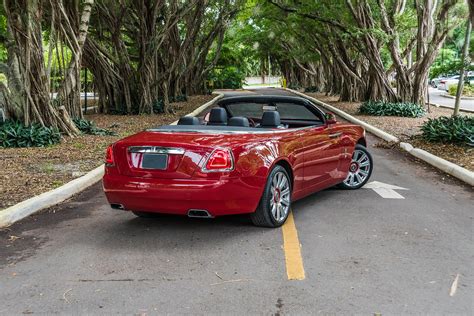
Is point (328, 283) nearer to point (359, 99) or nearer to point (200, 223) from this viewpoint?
point (200, 223)

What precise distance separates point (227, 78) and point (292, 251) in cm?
5007

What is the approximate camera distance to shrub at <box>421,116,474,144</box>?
1113 centimetres

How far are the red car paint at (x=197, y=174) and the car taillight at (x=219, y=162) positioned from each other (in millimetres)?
30

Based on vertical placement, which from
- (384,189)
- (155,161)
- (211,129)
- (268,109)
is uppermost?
(268,109)

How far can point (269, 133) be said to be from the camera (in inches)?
223

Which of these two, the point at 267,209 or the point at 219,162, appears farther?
the point at 267,209

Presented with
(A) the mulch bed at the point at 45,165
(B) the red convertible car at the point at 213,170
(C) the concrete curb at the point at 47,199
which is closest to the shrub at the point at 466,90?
(A) the mulch bed at the point at 45,165

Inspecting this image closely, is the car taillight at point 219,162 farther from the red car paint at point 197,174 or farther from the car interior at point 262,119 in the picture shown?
the car interior at point 262,119

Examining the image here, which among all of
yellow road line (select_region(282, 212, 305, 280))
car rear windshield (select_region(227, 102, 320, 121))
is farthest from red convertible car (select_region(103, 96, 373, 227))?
car rear windshield (select_region(227, 102, 320, 121))

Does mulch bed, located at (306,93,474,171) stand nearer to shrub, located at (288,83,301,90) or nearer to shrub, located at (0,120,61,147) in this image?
shrub, located at (0,120,61,147)

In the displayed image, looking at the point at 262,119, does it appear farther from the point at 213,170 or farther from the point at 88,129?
the point at 88,129

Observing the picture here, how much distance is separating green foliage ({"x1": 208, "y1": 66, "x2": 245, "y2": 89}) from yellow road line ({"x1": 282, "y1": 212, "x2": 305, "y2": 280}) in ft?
158

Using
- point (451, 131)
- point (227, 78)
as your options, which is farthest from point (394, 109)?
point (227, 78)

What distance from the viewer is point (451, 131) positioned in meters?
11.5
